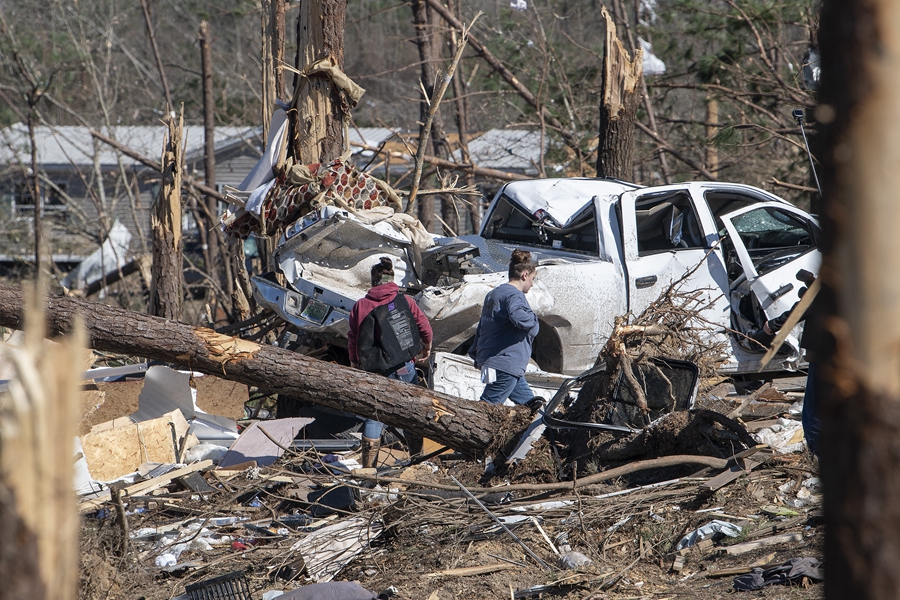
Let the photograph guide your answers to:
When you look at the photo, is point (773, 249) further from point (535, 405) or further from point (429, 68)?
point (429, 68)

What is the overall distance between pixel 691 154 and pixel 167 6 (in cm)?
2283

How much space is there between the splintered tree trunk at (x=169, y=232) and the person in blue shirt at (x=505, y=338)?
4.68m

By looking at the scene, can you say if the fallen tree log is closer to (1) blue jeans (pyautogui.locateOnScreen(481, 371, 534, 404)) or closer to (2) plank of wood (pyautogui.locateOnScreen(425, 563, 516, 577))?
(1) blue jeans (pyautogui.locateOnScreen(481, 371, 534, 404))

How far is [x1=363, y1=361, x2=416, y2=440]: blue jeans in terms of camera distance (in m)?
6.42

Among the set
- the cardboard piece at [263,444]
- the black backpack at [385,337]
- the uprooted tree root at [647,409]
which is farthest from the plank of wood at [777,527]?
the cardboard piece at [263,444]

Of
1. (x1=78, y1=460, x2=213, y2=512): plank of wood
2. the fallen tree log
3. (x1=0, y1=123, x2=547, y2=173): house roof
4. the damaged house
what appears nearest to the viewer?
(x1=78, y1=460, x2=213, y2=512): plank of wood

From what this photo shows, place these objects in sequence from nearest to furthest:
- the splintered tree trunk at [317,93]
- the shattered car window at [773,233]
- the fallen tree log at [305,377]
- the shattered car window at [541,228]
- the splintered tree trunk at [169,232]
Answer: the fallen tree log at [305,377], the shattered car window at [541,228], the shattered car window at [773,233], the splintered tree trunk at [317,93], the splintered tree trunk at [169,232]

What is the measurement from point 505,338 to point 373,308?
1082 mm

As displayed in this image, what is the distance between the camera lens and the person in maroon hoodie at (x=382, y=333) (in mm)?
6488

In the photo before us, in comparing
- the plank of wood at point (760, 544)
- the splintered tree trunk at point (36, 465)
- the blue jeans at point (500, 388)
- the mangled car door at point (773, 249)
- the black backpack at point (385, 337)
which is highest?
the splintered tree trunk at point (36, 465)

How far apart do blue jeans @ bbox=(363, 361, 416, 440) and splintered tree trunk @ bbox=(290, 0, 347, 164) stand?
3153 millimetres

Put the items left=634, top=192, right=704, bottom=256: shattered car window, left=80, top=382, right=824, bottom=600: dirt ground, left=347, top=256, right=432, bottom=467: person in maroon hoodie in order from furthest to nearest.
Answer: left=634, top=192, right=704, bottom=256: shattered car window
left=347, top=256, right=432, bottom=467: person in maroon hoodie
left=80, top=382, right=824, bottom=600: dirt ground

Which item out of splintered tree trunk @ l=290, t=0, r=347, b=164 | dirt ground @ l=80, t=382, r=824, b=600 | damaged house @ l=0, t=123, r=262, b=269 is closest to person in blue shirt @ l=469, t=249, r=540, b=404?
dirt ground @ l=80, t=382, r=824, b=600

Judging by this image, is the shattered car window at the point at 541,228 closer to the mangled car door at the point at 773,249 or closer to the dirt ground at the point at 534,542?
the mangled car door at the point at 773,249
